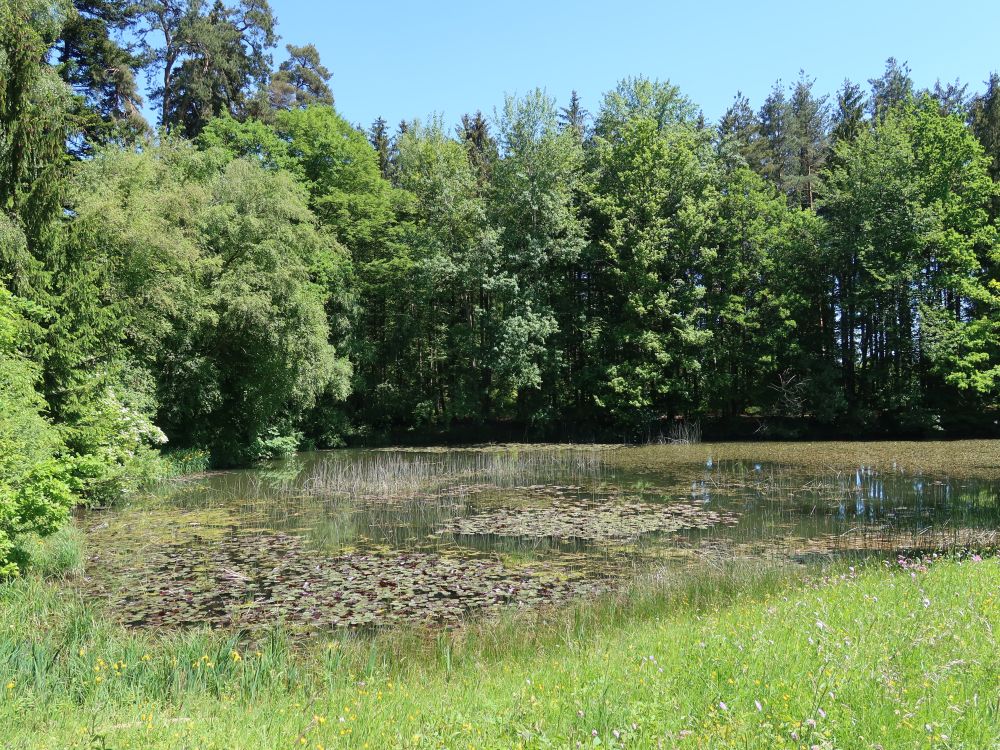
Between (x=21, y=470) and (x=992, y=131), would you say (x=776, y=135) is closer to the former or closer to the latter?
(x=992, y=131)

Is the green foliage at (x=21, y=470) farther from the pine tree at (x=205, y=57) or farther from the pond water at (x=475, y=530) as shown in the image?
the pine tree at (x=205, y=57)

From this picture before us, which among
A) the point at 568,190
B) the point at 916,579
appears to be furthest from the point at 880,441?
the point at 916,579

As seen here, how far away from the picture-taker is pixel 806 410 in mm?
31688

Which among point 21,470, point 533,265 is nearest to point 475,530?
point 21,470

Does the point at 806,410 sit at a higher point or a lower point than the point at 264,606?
higher

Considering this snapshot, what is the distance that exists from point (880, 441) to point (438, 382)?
70.5 feet

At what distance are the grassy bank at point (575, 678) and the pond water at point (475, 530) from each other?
1277 mm

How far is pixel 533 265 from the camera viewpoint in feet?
109

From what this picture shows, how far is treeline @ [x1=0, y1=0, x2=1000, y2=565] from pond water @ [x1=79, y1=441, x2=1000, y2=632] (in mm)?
6628

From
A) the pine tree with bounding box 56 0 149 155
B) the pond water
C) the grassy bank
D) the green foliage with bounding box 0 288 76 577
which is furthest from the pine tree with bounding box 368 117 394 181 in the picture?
the grassy bank

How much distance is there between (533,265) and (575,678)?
29299mm

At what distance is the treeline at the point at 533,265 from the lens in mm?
25531

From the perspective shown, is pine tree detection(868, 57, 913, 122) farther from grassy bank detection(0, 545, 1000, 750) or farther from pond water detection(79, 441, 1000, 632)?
grassy bank detection(0, 545, 1000, 750)

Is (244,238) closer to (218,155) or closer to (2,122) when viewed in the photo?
(218,155)
